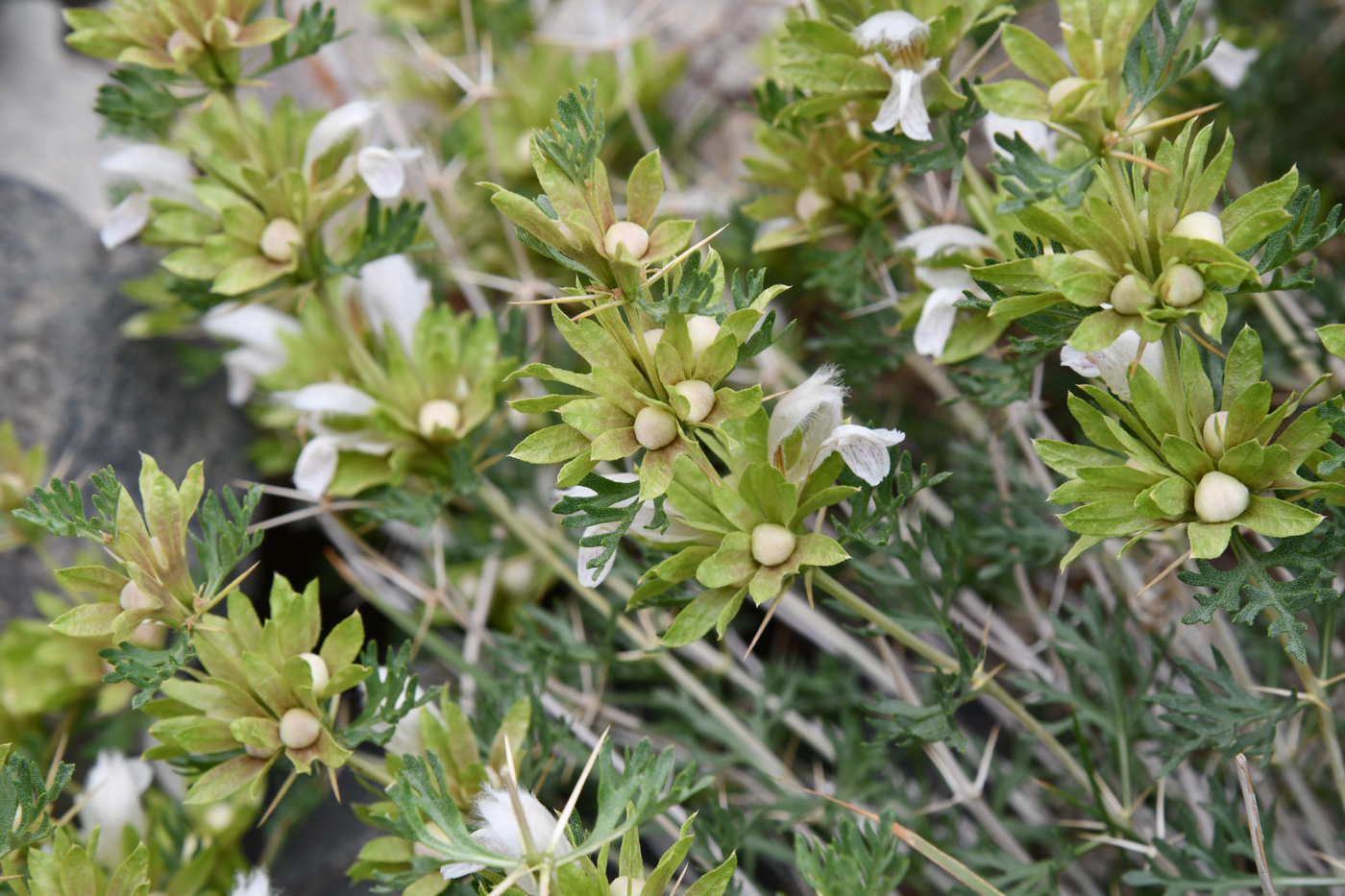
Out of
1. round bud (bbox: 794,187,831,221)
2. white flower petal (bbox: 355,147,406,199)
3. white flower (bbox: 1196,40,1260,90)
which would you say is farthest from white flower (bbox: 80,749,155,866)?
white flower (bbox: 1196,40,1260,90)

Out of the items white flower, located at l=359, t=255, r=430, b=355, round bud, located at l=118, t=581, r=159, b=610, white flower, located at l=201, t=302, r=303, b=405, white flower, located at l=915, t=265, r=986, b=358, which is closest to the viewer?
round bud, located at l=118, t=581, r=159, b=610

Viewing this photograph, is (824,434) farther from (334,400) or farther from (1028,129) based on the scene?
(334,400)

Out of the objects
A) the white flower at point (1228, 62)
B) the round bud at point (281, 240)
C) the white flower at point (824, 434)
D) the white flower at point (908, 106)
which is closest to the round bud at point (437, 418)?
the round bud at point (281, 240)

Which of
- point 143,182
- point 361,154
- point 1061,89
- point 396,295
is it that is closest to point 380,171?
point 361,154

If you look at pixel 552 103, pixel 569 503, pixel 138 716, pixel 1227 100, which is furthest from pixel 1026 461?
pixel 138 716

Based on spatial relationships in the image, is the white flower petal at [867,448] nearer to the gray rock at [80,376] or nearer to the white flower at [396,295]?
the white flower at [396,295]

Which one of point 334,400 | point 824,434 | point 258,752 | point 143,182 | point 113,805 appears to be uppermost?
point 143,182

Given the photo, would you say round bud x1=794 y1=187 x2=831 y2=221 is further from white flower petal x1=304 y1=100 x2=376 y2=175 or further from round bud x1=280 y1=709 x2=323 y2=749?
round bud x1=280 y1=709 x2=323 y2=749
